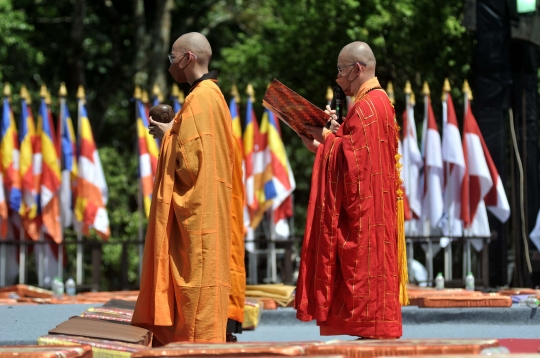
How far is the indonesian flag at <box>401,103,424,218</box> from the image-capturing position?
38.3 feet

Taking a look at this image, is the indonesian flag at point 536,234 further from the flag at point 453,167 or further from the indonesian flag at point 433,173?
the indonesian flag at point 433,173

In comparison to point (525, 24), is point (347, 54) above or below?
below

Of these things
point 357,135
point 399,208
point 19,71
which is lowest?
point 399,208

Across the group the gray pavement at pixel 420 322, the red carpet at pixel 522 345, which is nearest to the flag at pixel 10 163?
the gray pavement at pixel 420 322

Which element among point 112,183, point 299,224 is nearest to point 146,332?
point 112,183

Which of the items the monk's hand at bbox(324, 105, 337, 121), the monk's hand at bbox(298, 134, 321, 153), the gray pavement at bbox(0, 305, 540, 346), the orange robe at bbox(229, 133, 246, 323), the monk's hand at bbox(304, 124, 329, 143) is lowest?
the gray pavement at bbox(0, 305, 540, 346)

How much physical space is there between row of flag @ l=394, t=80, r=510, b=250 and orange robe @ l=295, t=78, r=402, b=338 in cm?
563

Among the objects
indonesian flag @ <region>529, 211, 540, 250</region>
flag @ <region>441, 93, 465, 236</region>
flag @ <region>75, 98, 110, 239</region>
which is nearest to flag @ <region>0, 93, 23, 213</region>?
flag @ <region>75, 98, 110, 239</region>

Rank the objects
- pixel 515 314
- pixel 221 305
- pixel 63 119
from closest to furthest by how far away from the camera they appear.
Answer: pixel 221 305 → pixel 515 314 → pixel 63 119

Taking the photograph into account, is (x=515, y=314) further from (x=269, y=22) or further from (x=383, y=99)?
(x=269, y=22)

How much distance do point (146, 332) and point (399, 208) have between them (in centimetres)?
151

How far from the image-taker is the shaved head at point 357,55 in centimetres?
540

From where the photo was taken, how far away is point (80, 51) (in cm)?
1889

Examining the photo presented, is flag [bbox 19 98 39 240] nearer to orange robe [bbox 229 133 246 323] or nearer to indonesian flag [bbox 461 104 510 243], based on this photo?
indonesian flag [bbox 461 104 510 243]
